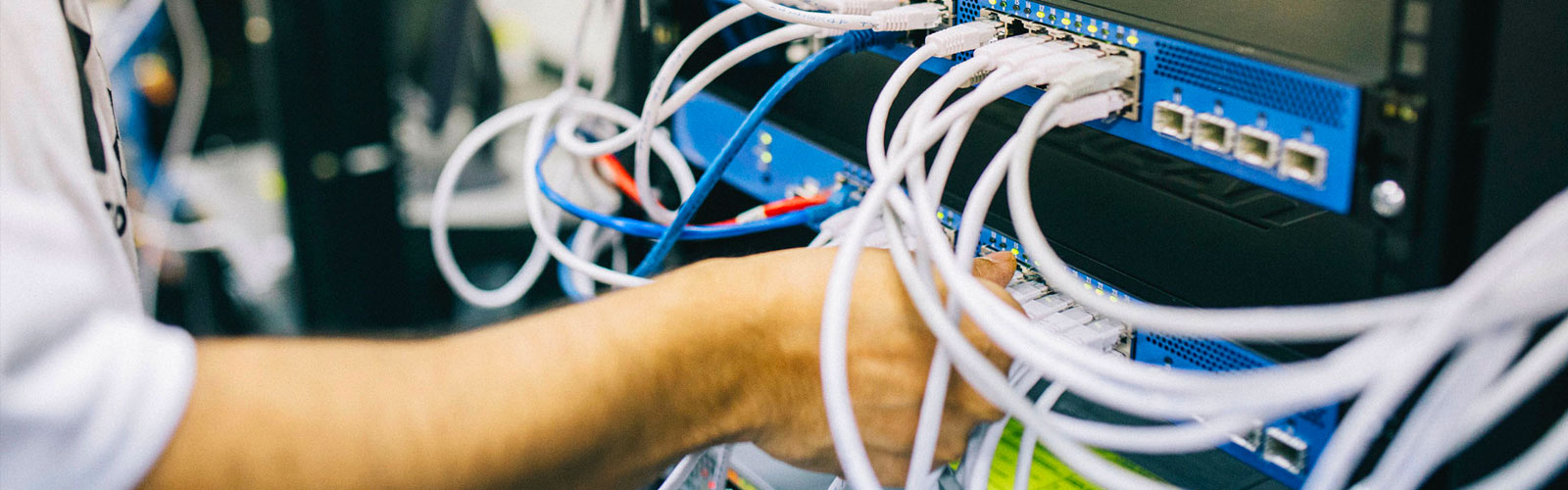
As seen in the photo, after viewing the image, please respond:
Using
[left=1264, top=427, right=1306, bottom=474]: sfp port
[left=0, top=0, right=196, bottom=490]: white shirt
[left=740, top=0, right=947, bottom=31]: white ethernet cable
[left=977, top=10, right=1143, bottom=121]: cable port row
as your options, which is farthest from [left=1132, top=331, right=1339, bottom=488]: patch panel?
[left=0, top=0, right=196, bottom=490]: white shirt

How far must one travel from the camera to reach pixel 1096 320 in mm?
556

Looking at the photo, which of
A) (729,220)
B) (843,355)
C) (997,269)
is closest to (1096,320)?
(997,269)

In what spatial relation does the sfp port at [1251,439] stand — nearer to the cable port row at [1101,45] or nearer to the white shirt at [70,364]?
the cable port row at [1101,45]

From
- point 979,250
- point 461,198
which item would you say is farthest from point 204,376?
point 461,198

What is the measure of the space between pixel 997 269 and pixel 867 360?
0.30ft

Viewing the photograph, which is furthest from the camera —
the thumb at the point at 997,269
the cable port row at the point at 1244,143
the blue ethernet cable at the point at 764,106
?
the blue ethernet cable at the point at 764,106

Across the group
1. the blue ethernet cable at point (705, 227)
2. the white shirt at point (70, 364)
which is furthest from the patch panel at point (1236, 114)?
the white shirt at point (70, 364)

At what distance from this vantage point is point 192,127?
1545 millimetres

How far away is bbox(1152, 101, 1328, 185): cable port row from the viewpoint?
0.43 metres

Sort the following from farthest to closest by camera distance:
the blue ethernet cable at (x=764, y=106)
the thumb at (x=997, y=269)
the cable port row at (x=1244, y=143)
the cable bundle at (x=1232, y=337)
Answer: the blue ethernet cable at (x=764, y=106) < the thumb at (x=997, y=269) < the cable port row at (x=1244, y=143) < the cable bundle at (x=1232, y=337)

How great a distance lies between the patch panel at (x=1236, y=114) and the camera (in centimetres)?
42

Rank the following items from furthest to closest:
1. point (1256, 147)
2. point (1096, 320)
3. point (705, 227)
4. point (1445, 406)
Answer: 1. point (705, 227)
2. point (1096, 320)
3. point (1256, 147)
4. point (1445, 406)

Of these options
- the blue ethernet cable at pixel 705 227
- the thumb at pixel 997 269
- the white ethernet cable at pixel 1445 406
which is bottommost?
the blue ethernet cable at pixel 705 227

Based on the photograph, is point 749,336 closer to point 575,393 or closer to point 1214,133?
point 575,393
